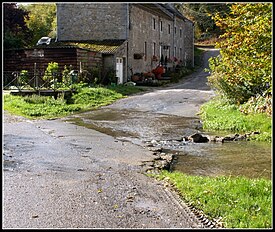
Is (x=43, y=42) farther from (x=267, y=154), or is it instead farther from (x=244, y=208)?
(x=244, y=208)

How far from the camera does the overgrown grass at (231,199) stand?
486 cm

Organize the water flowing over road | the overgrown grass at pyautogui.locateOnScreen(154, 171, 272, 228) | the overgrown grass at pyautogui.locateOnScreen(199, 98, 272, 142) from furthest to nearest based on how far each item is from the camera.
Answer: the overgrown grass at pyautogui.locateOnScreen(199, 98, 272, 142), the water flowing over road, the overgrown grass at pyautogui.locateOnScreen(154, 171, 272, 228)

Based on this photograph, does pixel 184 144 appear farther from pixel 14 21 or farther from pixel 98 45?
pixel 14 21

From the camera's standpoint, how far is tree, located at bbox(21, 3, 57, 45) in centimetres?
4075

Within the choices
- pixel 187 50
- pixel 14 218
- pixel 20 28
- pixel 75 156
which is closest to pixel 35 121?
pixel 75 156

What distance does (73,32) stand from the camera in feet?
102

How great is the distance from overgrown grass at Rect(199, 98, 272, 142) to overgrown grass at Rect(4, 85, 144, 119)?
5.72 m

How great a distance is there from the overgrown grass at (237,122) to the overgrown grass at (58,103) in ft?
18.8

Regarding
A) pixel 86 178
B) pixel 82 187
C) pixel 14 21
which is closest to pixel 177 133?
pixel 86 178

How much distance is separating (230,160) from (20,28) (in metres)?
31.2

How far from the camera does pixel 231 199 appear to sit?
5.55m

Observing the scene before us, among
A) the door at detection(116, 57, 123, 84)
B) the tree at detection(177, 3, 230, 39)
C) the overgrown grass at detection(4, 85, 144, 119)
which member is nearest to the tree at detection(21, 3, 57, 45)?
the door at detection(116, 57, 123, 84)

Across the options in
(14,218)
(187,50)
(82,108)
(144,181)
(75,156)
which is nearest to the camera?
(14,218)

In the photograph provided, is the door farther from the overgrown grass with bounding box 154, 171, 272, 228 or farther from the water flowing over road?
the overgrown grass with bounding box 154, 171, 272, 228
